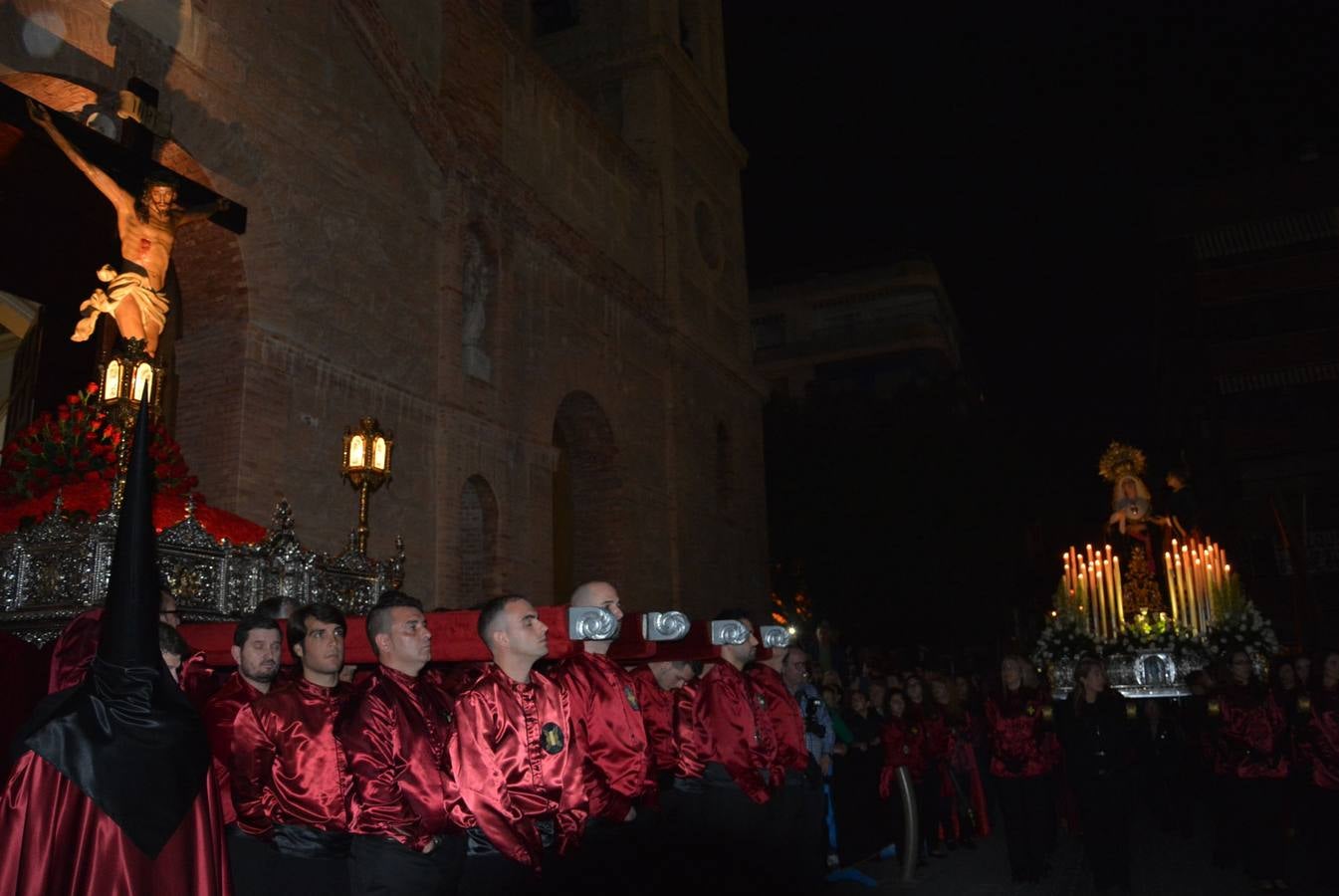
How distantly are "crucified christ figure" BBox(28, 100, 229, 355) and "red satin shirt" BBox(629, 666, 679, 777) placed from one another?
17.9ft

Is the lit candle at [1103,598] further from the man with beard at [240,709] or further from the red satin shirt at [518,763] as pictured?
the man with beard at [240,709]

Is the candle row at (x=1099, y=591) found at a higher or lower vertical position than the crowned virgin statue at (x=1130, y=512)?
lower

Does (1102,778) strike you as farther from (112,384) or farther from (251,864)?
(112,384)

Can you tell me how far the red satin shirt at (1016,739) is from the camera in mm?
9430

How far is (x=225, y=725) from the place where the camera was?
4480mm

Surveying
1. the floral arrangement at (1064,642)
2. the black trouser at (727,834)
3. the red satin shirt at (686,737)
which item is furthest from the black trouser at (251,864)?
the floral arrangement at (1064,642)

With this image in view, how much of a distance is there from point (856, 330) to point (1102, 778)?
123 feet

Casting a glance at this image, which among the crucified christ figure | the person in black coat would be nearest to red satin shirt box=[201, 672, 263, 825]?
the crucified christ figure

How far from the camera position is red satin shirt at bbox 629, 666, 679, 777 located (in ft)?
19.8

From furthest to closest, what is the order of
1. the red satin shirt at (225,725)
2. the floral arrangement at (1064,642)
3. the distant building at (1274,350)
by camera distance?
the distant building at (1274,350) < the floral arrangement at (1064,642) < the red satin shirt at (225,725)

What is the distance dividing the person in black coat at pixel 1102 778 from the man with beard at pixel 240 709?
22.7ft

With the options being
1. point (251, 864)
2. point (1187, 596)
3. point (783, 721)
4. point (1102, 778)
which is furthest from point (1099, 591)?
point (251, 864)

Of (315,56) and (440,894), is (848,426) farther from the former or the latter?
(440,894)

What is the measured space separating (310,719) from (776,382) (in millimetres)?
Answer: 41301
